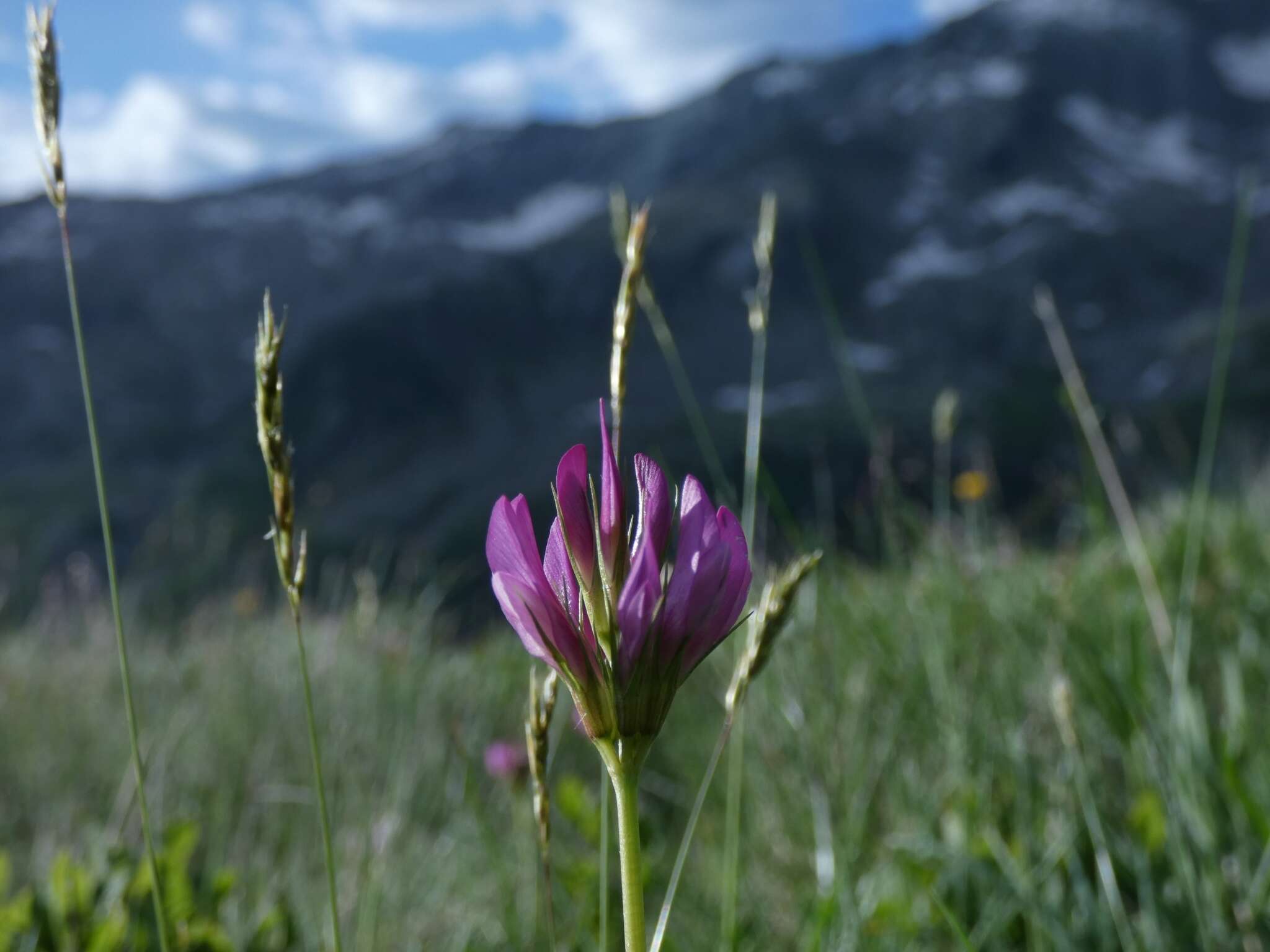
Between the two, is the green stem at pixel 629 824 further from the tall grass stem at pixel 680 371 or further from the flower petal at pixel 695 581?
the tall grass stem at pixel 680 371

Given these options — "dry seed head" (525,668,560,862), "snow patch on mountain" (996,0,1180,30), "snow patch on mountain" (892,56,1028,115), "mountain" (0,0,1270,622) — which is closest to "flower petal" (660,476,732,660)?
"dry seed head" (525,668,560,862)

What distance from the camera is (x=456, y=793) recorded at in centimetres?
307

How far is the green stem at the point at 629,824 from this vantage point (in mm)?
484

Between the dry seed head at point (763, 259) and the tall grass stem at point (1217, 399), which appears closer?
the dry seed head at point (763, 259)

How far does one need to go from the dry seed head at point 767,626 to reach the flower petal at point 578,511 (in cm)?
21

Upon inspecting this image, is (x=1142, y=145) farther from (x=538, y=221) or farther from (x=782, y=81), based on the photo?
(x=538, y=221)

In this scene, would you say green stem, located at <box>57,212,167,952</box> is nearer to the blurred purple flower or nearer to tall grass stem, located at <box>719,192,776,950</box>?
tall grass stem, located at <box>719,192,776,950</box>

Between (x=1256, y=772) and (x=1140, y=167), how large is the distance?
162m

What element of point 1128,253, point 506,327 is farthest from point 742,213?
point 1128,253

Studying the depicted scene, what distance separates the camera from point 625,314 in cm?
76

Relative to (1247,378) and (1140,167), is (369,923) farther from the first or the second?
(1140,167)

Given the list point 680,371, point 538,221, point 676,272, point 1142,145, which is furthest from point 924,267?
point 680,371

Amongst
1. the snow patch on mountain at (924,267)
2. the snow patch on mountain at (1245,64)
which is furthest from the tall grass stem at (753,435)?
the snow patch on mountain at (1245,64)

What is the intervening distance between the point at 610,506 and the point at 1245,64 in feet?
615
